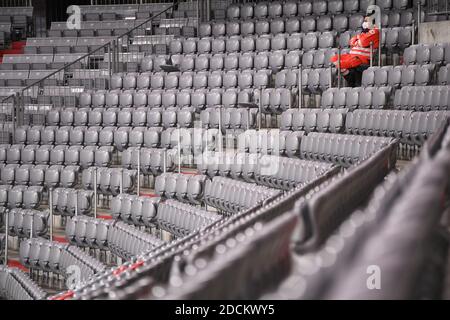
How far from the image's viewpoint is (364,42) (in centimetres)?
665

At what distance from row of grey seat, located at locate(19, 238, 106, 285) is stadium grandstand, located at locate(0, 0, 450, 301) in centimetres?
1

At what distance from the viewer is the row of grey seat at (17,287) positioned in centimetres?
460

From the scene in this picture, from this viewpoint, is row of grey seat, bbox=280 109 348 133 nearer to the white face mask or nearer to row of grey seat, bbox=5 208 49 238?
the white face mask

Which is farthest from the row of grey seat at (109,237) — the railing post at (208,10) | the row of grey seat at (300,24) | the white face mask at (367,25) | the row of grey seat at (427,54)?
the railing post at (208,10)

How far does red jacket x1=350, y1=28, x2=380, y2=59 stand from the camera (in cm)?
661

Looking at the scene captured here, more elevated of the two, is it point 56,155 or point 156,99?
point 156,99

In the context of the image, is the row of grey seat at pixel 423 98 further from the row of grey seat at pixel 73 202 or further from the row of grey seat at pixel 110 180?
the row of grey seat at pixel 73 202

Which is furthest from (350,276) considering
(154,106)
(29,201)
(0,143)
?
(0,143)

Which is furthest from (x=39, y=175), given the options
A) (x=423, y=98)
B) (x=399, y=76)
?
(x=423, y=98)

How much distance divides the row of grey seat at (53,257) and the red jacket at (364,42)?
3083mm

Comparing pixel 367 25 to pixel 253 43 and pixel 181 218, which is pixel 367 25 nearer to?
pixel 253 43

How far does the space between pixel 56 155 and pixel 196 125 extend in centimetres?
141
